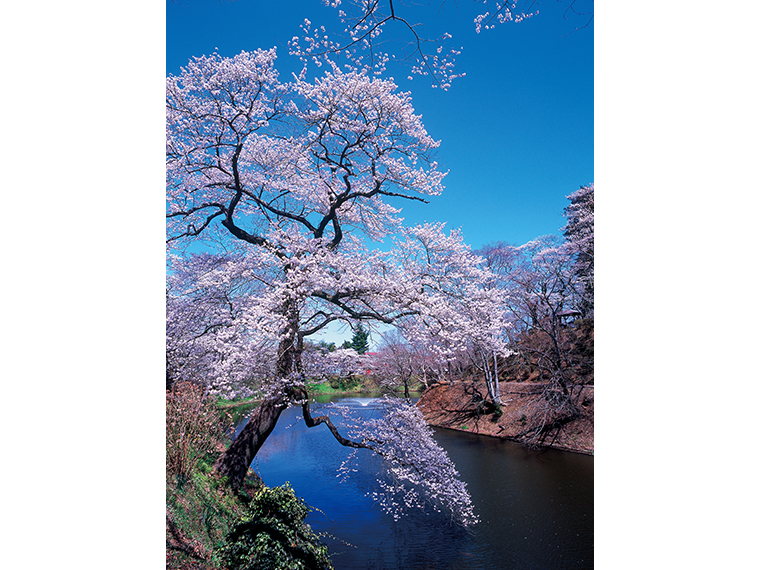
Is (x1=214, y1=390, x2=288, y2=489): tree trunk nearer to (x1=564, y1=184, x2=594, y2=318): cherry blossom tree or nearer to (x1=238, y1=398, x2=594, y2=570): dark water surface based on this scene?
(x1=238, y1=398, x2=594, y2=570): dark water surface

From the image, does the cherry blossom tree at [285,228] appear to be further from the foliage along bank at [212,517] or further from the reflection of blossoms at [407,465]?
the foliage along bank at [212,517]

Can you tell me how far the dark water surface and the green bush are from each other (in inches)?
23.4

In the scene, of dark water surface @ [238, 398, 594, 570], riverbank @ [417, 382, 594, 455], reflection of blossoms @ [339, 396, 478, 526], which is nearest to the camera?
dark water surface @ [238, 398, 594, 570]

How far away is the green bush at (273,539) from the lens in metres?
1.88

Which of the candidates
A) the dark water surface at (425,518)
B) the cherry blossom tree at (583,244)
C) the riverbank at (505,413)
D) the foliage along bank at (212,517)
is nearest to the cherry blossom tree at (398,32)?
the foliage along bank at (212,517)

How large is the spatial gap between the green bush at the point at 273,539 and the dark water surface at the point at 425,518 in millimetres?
594

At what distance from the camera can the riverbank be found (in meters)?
5.48

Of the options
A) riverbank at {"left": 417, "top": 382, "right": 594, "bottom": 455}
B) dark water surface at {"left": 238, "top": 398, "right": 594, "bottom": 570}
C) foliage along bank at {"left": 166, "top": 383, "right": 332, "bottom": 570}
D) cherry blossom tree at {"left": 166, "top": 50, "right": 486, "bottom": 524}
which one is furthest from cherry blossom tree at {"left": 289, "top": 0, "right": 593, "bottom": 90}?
riverbank at {"left": 417, "top": 382, "right": 594, "bottom": 455}

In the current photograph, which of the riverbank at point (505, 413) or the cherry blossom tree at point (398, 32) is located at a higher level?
the cherry blossom tree at point (398, 32)

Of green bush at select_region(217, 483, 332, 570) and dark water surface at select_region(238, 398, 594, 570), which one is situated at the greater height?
green bush at select_region(217, 483, 332, 570)

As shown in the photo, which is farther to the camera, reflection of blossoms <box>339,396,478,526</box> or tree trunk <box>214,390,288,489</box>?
reflection of blossoms <box>339,396,478,526</box>

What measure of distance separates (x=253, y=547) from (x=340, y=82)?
2.95m
